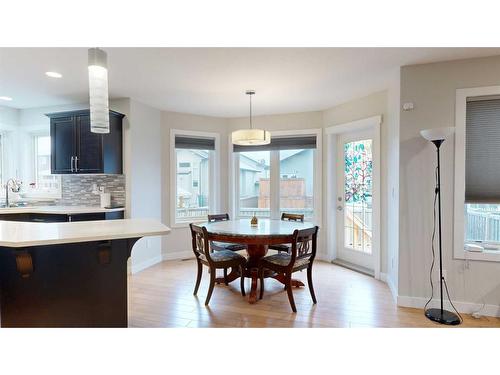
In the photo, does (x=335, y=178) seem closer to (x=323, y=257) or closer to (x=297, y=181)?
(x=297, y=181)

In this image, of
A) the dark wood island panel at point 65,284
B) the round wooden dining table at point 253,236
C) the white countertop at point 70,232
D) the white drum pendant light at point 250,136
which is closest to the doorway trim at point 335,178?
the round wooden dining table at point 253,236

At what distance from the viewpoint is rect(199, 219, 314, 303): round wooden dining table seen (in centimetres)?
283

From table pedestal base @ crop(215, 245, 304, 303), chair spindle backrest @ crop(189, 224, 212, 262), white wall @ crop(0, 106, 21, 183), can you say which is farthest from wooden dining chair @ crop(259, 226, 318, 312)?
white wall @ crop(0, 106, 21, 183)

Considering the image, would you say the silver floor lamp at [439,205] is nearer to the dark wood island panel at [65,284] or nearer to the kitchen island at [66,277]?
the kitchen island at [66,277]

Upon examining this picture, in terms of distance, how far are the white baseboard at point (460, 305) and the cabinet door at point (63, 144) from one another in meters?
4.29

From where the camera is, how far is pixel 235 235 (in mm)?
2877

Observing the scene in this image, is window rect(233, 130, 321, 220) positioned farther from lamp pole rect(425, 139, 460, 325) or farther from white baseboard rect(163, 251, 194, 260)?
lamp pole rect(425, 139, 460, 325)

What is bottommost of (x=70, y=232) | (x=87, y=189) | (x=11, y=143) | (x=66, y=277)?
(x=66, y=277)

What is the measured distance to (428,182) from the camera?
2807 millimetres

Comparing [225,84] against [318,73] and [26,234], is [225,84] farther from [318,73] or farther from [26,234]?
[26,234]

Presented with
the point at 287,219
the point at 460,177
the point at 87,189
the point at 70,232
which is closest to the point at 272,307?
the point at 287,219

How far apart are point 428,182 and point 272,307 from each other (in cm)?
194

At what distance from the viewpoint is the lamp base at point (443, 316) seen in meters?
2.52
